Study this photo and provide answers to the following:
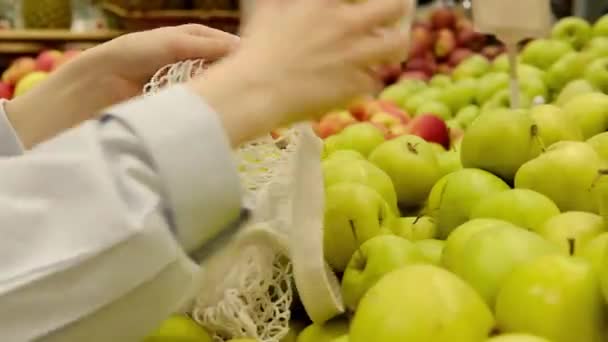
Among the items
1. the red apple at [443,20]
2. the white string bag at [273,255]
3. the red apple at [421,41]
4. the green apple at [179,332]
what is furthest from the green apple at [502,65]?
the green apple at [179,332]

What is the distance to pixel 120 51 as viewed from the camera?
900mm

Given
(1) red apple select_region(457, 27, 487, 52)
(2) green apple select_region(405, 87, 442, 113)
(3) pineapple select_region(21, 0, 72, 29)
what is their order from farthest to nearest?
1. (1) red apple select_region(457, 27, 487, 52)
2. (3) pineapple select_region(21, 0, 72, 29)
3. (2) green apple select_region(405, 87, 442, 113)

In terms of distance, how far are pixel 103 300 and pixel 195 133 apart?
0.12 meters

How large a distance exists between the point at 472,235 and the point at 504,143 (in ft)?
1.01

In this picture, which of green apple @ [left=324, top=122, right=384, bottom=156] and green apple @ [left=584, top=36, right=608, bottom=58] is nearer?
green apple @ [left=324, top=122, right=384, bottom=156]

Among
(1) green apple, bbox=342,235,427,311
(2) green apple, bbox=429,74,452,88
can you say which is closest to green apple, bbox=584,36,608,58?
(2) green apple, bbox=429,74,452,88

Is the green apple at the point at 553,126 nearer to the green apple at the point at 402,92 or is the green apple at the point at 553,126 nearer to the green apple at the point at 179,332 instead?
the green apple at the point at 179,332

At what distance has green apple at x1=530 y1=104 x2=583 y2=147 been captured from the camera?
3.42 ft

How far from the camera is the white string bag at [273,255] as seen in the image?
2.33ft

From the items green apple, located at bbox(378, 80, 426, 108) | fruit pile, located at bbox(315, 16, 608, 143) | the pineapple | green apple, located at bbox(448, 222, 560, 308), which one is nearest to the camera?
green apple, located at bbox(448, 222, 560, 308)

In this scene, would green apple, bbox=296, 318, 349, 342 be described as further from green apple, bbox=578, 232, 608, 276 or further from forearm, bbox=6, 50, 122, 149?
forearm, bbox=6, 50, 122, 149

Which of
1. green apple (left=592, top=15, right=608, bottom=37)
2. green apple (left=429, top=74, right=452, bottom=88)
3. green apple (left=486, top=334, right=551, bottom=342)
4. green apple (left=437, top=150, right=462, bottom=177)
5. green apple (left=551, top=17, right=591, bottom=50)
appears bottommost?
green apple (left=429, top=74, right=452, bottom=88)

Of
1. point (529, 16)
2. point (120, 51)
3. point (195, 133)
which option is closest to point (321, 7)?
point (195, 133)

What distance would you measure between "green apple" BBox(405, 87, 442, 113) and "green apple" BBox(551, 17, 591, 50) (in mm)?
356
